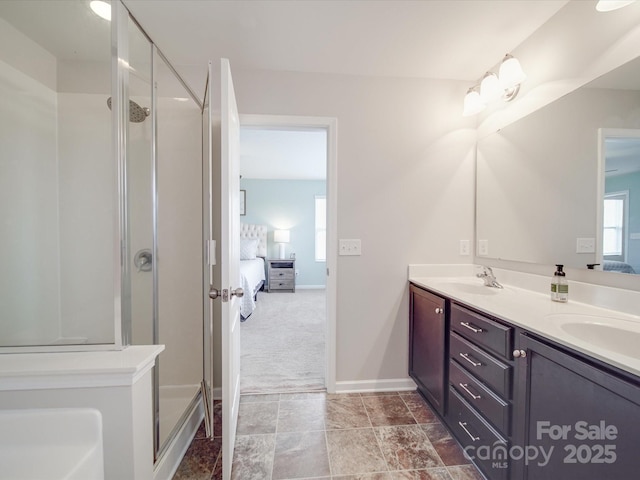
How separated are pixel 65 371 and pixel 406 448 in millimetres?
1650

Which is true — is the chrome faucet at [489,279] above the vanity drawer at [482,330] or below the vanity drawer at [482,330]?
above

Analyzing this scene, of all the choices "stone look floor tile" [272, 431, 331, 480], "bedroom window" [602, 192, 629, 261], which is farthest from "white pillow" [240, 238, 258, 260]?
"bedroom window" [602, 192, 629, 261]

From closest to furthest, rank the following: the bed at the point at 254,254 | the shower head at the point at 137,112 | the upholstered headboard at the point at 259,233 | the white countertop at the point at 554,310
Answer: the white countertop at the point at 554,310, the shower head at the point at 137,112, the bed at the point at 254,254, the upholstered headboard at the point at 259,233

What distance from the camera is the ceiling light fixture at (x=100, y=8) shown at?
4.03 ft

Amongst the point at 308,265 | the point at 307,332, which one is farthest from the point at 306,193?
the point at 307,332

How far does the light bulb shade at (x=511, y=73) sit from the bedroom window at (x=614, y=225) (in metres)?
0.87

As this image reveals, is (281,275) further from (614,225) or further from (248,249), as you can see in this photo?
(614,225)

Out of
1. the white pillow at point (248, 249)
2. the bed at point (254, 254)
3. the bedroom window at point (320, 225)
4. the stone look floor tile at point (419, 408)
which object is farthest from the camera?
the bedroom window at point (320, 225)

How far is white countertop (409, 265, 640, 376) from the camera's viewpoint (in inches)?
30.2

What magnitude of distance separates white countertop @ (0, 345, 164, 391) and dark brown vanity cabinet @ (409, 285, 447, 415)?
151 cm

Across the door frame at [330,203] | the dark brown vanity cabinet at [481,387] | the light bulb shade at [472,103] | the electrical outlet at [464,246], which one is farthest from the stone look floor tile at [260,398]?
the light bulb shade at [472,103]

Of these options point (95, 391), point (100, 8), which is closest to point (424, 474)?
point (95, 391)

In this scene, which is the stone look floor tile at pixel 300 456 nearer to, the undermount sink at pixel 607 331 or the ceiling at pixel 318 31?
the undermount sink at pixel 607 331

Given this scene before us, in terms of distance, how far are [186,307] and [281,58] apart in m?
1.83
